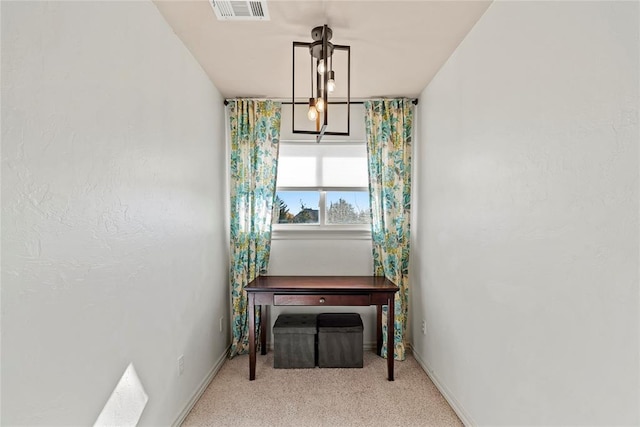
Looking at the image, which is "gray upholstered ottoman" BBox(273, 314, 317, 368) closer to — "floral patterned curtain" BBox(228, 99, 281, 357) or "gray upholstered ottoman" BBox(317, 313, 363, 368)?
"gray upholstered ottoman" BBox(317, 313, 363, 368)

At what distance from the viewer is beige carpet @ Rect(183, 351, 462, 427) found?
2.26m

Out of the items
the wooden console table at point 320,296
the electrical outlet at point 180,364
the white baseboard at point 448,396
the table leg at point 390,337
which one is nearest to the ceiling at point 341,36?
the wooden console table at point 320,296

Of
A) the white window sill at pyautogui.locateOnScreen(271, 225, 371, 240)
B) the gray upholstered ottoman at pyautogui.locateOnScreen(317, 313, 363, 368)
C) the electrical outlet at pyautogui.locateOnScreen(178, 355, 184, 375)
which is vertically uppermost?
the white window sill at pyautogui.locateOnScreen(271, 225, 371, 240)

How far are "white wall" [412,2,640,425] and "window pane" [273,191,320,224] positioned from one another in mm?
1402

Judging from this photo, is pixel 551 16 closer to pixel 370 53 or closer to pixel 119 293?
pixel 370 53

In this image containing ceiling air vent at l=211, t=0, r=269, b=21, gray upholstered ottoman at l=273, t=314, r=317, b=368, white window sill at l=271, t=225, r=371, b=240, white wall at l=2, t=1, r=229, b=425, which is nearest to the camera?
white wall at l=2, t=1, r=229, b=425

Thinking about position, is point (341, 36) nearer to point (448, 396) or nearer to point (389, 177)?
point (389, 177)

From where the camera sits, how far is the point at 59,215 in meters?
1.17

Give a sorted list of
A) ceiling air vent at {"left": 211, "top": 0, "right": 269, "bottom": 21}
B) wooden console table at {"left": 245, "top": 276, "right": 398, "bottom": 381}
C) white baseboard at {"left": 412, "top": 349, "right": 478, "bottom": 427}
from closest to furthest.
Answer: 1. ceiling air vent at {"left": 211, "top": 0, "right": 269, "bottom": 21}
2. white baseboard at {"left": 412, "top": 349, "right": 478, "bottom": 427}
3. wooden console table at {"left": 245, "top": 276, "right": 398, "bottom": 381}

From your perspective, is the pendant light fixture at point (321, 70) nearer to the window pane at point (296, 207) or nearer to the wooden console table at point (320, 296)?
the window pane at point (296, 207)

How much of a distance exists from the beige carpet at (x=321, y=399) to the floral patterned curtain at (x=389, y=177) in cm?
69

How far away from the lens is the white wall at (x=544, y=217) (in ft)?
3.53

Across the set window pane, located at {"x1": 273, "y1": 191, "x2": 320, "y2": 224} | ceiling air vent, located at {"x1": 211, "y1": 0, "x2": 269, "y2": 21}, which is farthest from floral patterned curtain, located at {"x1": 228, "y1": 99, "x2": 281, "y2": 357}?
ceiling air vent, located at {"x1": 211, "y1": 0, "x2": 269, "y2": 21}

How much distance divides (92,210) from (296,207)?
223 cm
